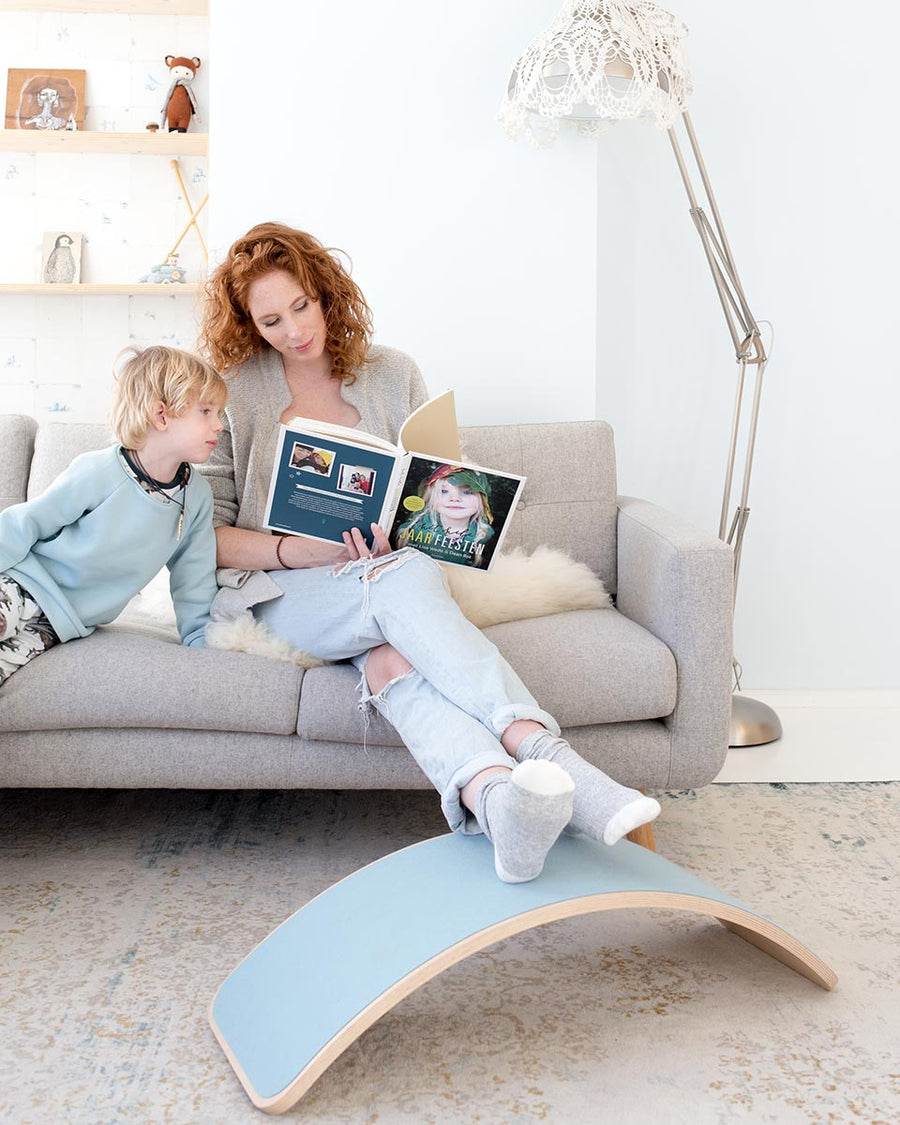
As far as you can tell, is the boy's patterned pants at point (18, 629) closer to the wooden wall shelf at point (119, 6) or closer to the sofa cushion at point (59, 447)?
the sofa cushion at point (59, 447)

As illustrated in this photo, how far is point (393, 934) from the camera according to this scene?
1.28 m

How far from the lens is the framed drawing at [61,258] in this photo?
11.2 ft

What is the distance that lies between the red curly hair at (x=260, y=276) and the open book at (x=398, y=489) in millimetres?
360

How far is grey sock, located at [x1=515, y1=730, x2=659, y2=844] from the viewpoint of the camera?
1.33 meters

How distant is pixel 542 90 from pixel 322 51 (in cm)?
67

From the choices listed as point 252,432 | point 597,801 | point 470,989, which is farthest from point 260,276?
point 470,989

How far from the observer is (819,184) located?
2939 millimetres

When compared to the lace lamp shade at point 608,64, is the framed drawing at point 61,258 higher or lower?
lower

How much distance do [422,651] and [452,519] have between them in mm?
303

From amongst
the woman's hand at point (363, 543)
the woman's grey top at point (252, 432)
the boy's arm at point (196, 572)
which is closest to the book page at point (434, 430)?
the woman's hand at point (363, 543)

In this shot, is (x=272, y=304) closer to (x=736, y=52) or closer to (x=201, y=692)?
(x=201, y=692)

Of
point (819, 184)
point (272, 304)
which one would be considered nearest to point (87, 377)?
point (272, 304)

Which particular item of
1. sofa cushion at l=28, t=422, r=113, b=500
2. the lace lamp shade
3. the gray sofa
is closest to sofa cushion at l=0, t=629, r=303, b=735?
the gray sofa

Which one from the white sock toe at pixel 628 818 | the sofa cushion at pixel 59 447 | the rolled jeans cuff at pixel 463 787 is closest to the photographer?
the white sock toe at pixel 628 818
